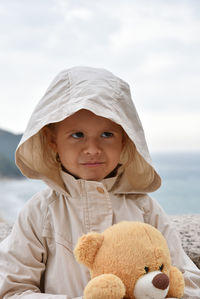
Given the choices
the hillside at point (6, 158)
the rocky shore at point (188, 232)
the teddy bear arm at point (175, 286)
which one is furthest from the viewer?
the hillside at point (6, 158)

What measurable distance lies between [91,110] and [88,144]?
0.11 metres

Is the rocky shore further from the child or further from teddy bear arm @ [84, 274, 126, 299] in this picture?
teddy bear arm @ [84, 274, 126, 299]

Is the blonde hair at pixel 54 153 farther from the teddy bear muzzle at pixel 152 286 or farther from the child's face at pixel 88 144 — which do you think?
the teddy bear muzzle at pixel 152 286

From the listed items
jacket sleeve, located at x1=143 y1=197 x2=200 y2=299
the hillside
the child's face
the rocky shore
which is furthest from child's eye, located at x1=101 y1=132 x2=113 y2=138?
the hillside

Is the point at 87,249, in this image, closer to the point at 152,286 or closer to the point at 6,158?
the point at 152,286

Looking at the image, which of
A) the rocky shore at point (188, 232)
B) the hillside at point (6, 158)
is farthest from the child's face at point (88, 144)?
the hillside at point (6, 158)

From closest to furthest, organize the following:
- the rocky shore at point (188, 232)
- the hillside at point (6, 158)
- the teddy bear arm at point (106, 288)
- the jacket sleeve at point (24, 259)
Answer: the teddy bear arm at point (106, 288) → the jacket sleeve at point (24, 259) → the rocky shore at point (188, 232) → the hillside at point (6, 158)

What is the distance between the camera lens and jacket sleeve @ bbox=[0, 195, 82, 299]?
1177 mm

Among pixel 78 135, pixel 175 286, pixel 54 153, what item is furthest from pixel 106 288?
pixel 54 153

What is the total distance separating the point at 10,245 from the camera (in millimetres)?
1244

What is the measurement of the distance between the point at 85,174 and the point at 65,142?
0.37ft

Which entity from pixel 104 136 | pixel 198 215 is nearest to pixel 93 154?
pixel 104 136

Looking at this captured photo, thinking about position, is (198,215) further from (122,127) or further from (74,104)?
(74,104)

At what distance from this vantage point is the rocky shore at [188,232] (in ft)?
5.26
